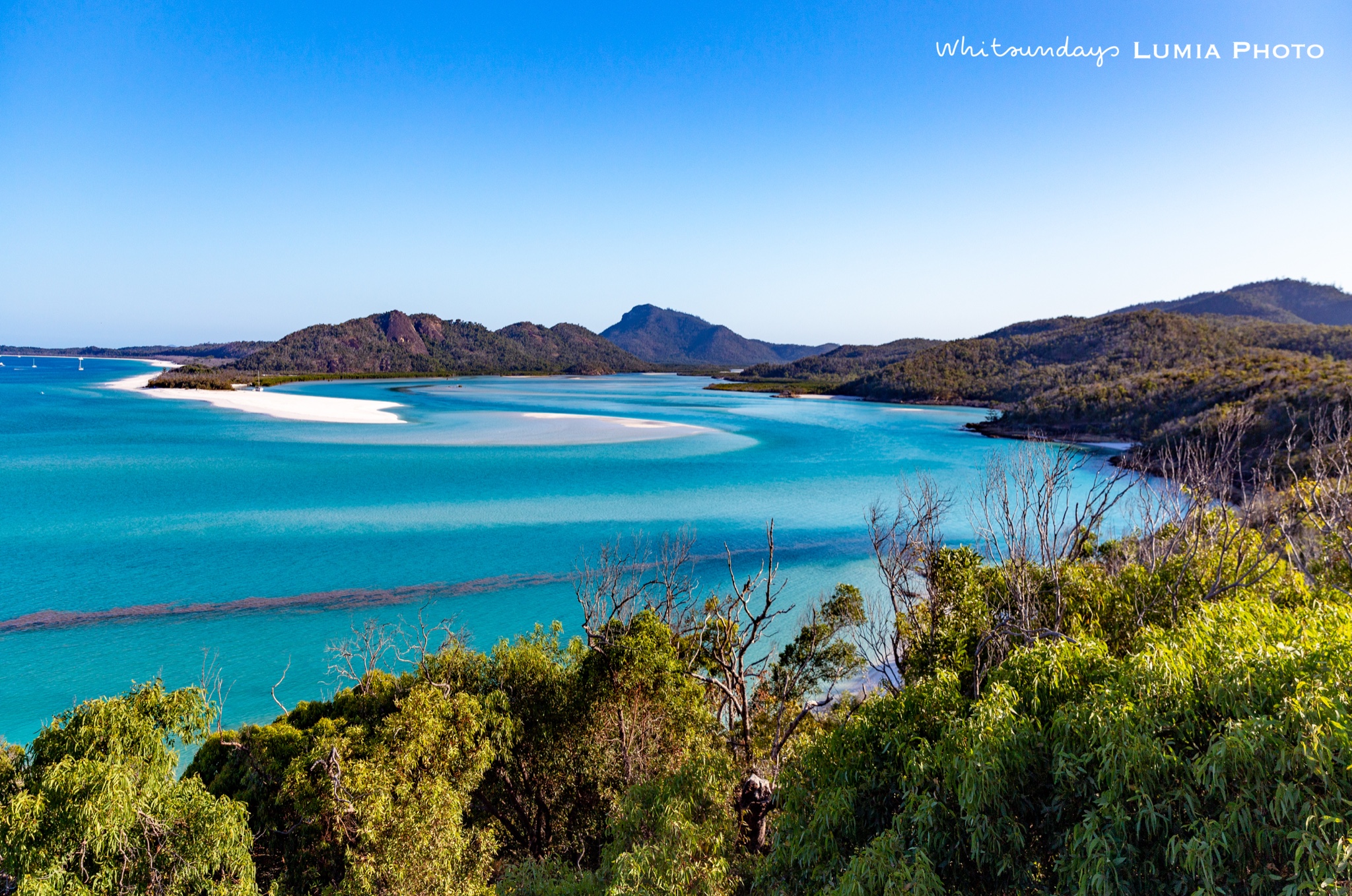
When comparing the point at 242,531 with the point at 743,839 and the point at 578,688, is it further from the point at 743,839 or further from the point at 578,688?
the point at 743,839

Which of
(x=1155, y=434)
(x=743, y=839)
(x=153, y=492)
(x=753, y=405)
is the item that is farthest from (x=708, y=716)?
(x=753, y=405)

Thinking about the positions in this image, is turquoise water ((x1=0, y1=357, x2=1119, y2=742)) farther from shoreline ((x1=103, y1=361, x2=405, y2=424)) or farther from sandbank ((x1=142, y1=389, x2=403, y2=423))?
sandbank ((x1=142, y1=389, x2=403, y2=423))

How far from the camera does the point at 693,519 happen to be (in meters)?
33.2

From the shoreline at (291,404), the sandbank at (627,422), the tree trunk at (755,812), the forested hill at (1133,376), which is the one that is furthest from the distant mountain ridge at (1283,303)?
the tree trunk at (755,812)

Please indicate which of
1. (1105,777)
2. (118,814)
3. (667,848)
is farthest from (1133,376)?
(118,814)

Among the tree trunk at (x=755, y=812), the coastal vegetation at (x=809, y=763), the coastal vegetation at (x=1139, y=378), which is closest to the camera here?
the coastal vegetation at (x=809, y=763)

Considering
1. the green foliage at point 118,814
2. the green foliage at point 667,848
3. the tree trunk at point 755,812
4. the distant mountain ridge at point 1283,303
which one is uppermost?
the distant mountain ridge at point 1283,303

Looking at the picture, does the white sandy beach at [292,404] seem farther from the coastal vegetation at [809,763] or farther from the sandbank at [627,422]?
the coastal vegetation at [809,763]

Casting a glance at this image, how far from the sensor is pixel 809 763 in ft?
25.7

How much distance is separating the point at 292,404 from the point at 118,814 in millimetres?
98793

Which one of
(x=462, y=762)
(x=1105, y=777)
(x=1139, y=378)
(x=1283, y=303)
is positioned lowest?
(x=462, y=762)

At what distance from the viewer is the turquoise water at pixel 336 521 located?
18859 mm

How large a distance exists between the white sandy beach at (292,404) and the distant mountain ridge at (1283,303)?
600 feet

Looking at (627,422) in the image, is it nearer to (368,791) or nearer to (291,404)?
(291,404)
